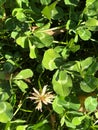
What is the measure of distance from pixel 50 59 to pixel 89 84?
0.17 m

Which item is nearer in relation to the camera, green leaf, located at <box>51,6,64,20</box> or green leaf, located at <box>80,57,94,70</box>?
green leaf, located at <box>80,57,94,70</box>

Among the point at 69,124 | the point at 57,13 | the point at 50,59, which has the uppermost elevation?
the point at 57,13

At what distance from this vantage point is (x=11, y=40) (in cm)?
181

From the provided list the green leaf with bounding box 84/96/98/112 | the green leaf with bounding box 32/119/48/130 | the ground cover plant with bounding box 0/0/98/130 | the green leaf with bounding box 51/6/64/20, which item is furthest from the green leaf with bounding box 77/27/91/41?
the green leaf with bounding box 32/119/48/130

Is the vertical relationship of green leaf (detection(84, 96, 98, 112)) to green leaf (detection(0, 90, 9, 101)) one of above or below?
below

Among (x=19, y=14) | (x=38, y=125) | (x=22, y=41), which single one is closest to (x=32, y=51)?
(x=22, y=41)

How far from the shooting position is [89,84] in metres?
1.55

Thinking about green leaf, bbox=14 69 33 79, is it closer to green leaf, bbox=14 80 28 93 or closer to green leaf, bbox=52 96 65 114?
green leaf, bbox=14 80 28 93

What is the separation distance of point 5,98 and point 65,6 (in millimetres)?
432

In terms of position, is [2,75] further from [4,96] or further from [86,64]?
[86,64]

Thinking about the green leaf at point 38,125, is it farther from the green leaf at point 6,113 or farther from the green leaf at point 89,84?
the green leaf at point 89,84

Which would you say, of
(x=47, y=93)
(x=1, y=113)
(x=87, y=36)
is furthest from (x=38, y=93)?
(x=87, y=36)

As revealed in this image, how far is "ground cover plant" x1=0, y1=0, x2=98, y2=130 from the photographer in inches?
62.4

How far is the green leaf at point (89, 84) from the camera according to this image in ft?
5.08
